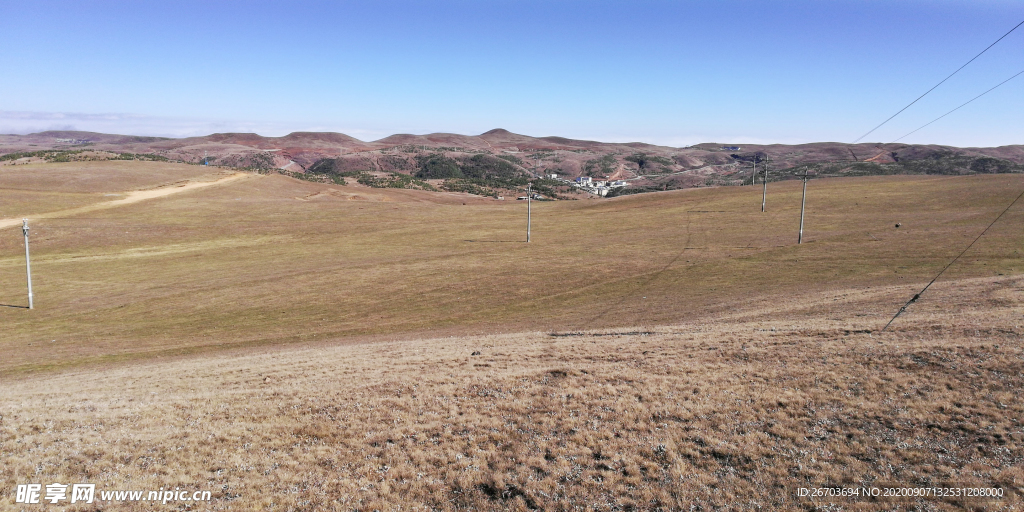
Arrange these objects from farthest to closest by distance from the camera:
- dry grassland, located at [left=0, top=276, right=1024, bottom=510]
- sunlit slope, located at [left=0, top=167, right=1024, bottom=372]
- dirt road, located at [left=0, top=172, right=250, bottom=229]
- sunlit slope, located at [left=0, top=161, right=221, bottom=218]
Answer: sunlit slope, located at [left=0, top=161, right=221, bottom=218] → dirt road, located at [left=0, top=172, right=250, bottom=229] → sunlit slope, located at [left=0, top=167, right=1024, bottom=372] → dry grassland, located at [left=0, top=276, right=1024, bottom=510]

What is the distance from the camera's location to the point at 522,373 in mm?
18016

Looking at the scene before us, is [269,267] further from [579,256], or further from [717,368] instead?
[717,368]

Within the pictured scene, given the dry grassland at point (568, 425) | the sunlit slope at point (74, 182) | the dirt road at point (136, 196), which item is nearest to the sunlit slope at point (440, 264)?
the dirt road at point (136, 196)

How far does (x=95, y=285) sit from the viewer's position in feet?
135

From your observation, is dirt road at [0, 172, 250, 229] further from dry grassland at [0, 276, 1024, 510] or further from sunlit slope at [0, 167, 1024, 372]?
dry grassland at [0, 276, 1024, 510]

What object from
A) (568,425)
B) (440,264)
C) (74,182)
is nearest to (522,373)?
(568,425)

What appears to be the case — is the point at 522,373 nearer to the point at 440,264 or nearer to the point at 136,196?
the point at 440,264

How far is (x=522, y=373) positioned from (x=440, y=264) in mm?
32229

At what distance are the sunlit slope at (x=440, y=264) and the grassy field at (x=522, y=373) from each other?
1.24ft

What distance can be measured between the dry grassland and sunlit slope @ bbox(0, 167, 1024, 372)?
9.69m

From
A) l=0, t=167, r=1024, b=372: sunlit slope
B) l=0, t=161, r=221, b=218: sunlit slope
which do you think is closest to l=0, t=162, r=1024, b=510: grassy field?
l=0, t=167, r=1024, b=372: sunlit slope

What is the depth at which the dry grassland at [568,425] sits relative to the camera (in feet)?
34.0

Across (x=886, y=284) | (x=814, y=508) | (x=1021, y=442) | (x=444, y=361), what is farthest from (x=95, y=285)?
(x=886, y=284)

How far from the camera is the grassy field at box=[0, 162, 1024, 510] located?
10.8 meters
